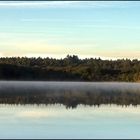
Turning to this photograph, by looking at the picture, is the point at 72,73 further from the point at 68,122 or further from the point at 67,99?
the point at 68,122

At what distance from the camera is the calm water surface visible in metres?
11.8

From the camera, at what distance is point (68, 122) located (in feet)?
45.9

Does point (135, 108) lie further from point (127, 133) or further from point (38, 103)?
point (127, 133)

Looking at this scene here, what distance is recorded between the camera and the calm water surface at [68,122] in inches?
464

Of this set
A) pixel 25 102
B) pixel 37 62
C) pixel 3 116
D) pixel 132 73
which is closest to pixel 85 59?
pixel 37 62

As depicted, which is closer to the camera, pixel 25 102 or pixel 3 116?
pixel 3 116

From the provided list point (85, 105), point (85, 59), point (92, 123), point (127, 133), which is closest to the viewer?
point (127, 133)

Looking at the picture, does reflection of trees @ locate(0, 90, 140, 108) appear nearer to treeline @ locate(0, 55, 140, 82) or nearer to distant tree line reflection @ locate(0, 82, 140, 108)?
distant tree line reflection @ locate(0, 82, 140, 108)

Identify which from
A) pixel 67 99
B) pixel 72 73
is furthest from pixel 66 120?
pixel 72 73

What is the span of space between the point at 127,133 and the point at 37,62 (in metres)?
71.3

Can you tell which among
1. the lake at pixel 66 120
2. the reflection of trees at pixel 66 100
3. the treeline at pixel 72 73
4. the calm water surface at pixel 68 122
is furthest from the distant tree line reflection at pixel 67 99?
the treeline at pixel 72 73

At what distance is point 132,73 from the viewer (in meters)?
70.5

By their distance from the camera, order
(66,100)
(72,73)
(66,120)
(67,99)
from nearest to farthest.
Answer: (66,120), (66,100), (67,99), (72,73)

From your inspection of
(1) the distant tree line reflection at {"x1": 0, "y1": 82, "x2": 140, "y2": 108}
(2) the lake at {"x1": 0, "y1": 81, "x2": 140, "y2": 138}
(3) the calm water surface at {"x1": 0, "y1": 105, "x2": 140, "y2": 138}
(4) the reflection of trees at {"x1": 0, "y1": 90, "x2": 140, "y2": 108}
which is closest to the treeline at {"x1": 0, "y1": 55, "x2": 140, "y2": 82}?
(1) the distant tree line reflection at {"x1": 0, "y1": 82, "x2": 140, "y2": 108}
